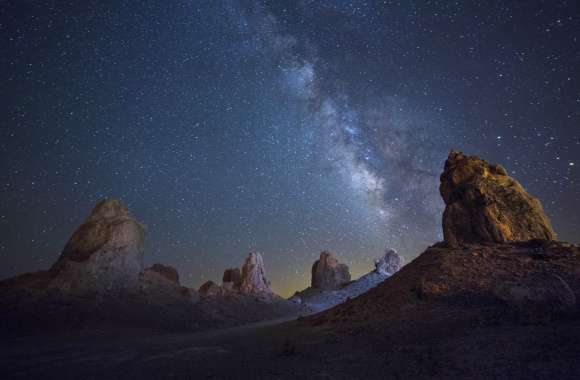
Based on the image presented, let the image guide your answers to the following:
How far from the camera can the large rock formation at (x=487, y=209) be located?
2211 cm

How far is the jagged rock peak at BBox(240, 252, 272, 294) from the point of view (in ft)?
206

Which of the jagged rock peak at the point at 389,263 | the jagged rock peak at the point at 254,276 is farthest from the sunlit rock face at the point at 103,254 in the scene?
the jagged rock peak at the point at 389,263

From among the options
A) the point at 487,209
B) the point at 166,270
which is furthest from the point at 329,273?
the point at 487,209

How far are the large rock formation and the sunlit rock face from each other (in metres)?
34.0

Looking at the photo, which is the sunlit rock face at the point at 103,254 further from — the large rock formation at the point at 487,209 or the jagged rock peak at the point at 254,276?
the large rock formation at the point at 487,209

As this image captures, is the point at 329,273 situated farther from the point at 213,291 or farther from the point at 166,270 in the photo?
the point at 166,270

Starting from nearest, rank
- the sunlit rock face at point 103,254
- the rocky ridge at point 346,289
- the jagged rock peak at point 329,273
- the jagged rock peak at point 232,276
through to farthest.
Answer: the sunlit rock face at point 103,254 < the jagged rock peak at point 232,276 < the rocky ridge at point 346,289 < the jagged rock peak at point 329,273

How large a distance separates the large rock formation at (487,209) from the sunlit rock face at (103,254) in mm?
34024

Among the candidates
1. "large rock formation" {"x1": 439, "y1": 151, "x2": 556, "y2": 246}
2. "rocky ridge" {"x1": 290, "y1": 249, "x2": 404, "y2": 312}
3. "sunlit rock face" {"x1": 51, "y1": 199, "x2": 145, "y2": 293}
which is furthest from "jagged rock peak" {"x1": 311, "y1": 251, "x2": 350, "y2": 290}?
"large rock formation" {"x1": 439, "y1": 151, "x2": 556, "y2": 246}

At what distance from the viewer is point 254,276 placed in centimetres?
6512

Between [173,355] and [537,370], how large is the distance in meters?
13.3

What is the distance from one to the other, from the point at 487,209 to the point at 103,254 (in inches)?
1520

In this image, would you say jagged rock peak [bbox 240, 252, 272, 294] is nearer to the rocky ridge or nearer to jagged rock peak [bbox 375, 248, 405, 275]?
the rocky ridge

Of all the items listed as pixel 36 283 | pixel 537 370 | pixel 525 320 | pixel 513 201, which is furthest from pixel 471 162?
pixel 36 283
